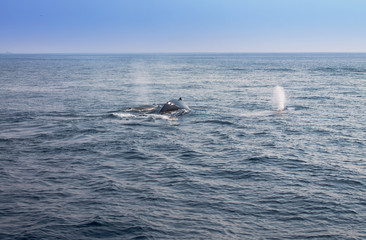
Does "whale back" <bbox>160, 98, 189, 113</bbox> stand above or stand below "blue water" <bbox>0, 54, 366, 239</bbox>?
above

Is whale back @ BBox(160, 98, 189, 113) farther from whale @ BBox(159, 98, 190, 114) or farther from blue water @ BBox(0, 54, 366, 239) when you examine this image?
blue water @ BBox(0, 54, 366, 239)

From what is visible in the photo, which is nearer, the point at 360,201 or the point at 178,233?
the point at 178,233

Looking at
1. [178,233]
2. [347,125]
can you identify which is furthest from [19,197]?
[347,125]

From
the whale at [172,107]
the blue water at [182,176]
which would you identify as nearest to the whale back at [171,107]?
the whale at [172,107]

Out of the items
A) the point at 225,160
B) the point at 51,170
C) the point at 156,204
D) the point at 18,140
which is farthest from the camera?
the point at 18,140

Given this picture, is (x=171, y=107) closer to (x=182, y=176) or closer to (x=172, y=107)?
(x=172, y=107)

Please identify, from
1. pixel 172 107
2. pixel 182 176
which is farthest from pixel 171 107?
pixel 182 176

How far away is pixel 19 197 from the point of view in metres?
15.5

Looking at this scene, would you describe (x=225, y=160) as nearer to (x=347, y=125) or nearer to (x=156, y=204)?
(x=156, y=204)

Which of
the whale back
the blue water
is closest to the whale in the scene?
the whale back

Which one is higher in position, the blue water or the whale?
the whale

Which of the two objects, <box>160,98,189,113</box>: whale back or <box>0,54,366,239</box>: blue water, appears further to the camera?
<box>160,98,189,113</box>: whale back

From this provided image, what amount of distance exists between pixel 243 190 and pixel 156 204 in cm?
388

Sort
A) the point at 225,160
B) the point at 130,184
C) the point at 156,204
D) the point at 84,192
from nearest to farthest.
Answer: the point at 156,204 < the point at 84,192 < the point at 130,184 < the point at 225,160
